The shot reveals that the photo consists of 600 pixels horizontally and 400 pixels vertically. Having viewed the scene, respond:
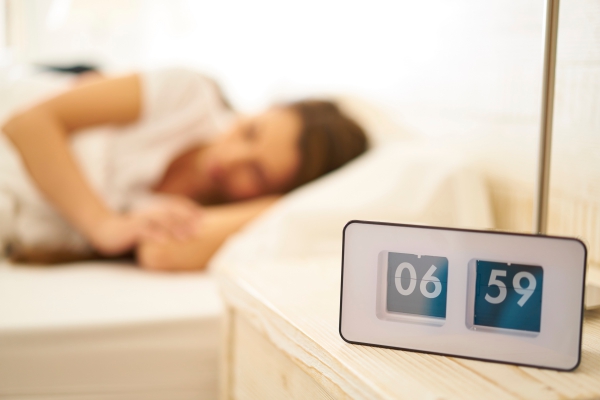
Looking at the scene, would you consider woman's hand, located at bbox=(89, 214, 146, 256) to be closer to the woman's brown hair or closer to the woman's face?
the woman's face

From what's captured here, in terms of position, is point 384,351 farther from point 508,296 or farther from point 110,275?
point 110,275

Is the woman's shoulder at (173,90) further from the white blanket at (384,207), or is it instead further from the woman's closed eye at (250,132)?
the white blanket at (384,207)

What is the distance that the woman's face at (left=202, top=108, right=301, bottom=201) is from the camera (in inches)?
50.9

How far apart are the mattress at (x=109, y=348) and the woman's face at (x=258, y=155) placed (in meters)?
A: 0.43

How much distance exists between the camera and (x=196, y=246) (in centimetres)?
114

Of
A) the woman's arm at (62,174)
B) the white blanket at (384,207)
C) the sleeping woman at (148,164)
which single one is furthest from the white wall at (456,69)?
the woman's arm at (62,174)

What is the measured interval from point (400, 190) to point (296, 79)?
0.95 metres

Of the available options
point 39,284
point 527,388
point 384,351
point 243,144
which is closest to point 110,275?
point 39,284

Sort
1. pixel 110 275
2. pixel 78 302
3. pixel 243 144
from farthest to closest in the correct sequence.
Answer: pixel 243 144, pixel 110 275, pixel 78 302

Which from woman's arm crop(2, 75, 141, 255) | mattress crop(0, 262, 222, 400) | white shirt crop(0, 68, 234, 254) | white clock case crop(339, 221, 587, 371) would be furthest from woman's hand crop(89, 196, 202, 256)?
white clock case crop(339, 221, 587, 371)

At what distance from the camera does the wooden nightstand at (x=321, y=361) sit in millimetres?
393

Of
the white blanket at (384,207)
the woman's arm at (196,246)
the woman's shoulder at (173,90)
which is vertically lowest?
the woman's arm at (196,246)

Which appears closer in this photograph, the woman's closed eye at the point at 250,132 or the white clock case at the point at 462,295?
the white clock case at the point at 462,295

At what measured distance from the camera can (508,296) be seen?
420mm
